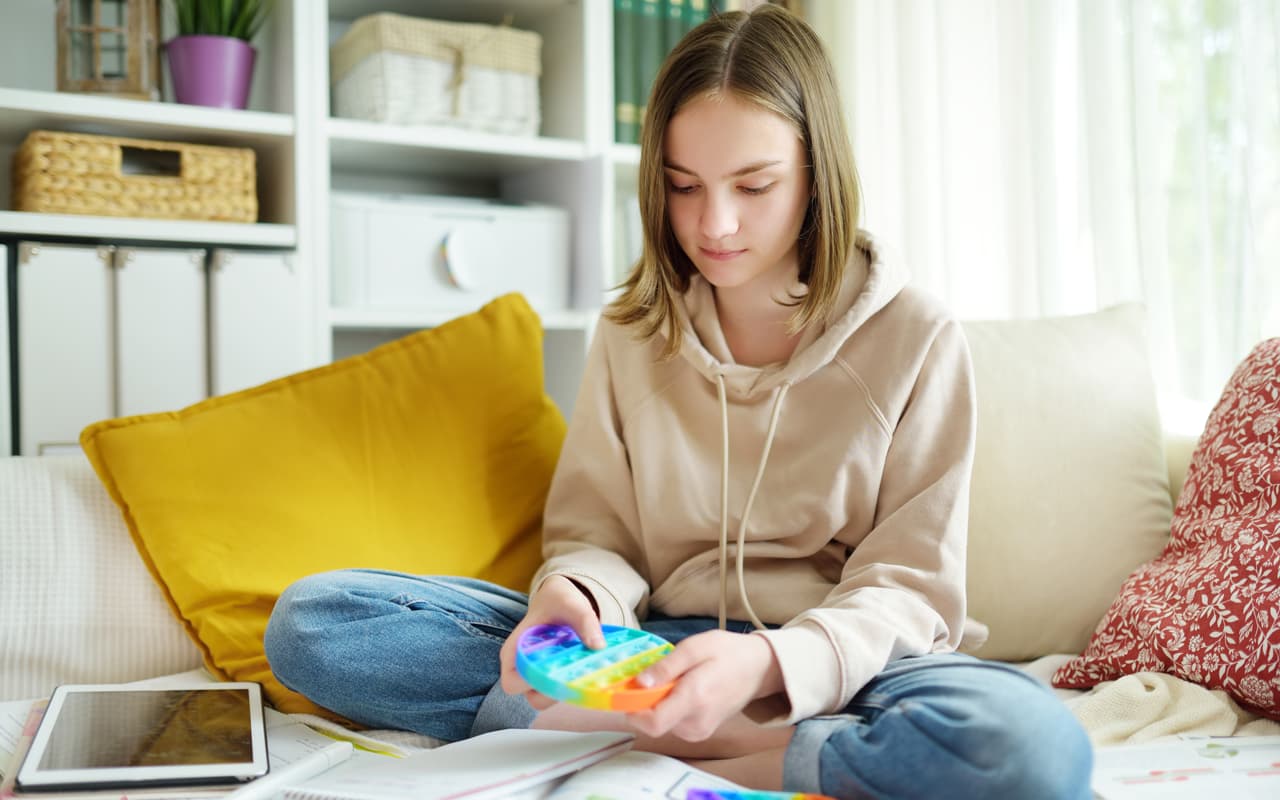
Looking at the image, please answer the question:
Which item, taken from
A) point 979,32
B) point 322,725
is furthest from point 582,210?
point 322,725

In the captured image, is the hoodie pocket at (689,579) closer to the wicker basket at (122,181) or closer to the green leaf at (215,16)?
the wicker basket at (122,181)

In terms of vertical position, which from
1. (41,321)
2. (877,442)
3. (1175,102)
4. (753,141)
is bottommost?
(877,442)

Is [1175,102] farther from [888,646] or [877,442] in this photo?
[888,646]

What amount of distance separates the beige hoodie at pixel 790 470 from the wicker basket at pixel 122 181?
27.3 inches

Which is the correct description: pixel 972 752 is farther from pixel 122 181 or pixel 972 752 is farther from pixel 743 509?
pixel 122 181

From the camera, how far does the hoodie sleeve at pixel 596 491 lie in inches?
44.6

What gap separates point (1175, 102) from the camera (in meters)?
1.38

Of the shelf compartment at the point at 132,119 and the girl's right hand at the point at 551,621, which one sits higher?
the shelf compartment at the point at 132,119

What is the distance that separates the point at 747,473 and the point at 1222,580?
433mm

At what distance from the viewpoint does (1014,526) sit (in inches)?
46.9

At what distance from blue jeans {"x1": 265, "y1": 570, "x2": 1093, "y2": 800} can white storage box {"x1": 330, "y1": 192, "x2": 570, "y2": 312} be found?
0.70 meters

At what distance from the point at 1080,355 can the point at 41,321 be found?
1.29 metres

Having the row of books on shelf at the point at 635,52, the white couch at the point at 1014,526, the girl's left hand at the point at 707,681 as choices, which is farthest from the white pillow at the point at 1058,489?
the row of books on shelf at the point at 635,52

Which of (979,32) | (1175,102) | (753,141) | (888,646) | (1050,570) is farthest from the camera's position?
(979,32)
